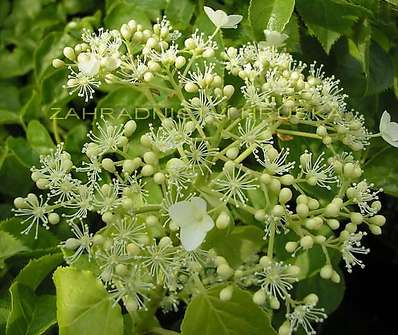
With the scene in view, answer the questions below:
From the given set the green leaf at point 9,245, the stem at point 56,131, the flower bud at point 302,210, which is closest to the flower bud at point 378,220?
the flower bud at point 302,210

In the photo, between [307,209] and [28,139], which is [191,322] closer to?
[307,209]

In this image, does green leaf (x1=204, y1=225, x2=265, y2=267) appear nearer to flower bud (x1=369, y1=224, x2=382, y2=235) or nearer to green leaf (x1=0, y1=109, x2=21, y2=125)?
flower bud (x1=369, y1=224, x2=382, y2=235)

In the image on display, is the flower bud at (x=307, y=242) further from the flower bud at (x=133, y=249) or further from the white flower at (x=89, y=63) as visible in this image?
the white flower at (x=89, y=63)

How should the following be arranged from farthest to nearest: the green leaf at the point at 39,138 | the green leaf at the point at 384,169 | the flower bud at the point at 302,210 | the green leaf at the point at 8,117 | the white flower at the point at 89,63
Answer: the green leaf at the point at 8,117, the green leaf at the point at 39,138, the green leaf at the point at 384,169, the white flower at the point at 89,63, the flower bud at the point at 302,210

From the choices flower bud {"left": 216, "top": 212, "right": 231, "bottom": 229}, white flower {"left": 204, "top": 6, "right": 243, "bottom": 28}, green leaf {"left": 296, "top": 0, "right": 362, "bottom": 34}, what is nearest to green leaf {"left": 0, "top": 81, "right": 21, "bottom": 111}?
white flower {"left": 204, "top": 6, "right": 243, "bottom": 28}

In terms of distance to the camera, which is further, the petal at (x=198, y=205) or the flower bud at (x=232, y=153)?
the flower bud at (x=232, y=153)

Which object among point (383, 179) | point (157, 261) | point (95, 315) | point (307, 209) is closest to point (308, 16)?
point (383, 179)

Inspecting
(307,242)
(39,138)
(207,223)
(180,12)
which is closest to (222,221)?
(207,223)

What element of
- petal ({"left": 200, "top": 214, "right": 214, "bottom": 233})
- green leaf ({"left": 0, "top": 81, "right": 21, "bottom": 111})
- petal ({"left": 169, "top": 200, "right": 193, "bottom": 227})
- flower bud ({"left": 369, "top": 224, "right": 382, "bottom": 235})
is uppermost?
petal ({"left": 169, "top": 200, "right": 193, "bottom": 227})
